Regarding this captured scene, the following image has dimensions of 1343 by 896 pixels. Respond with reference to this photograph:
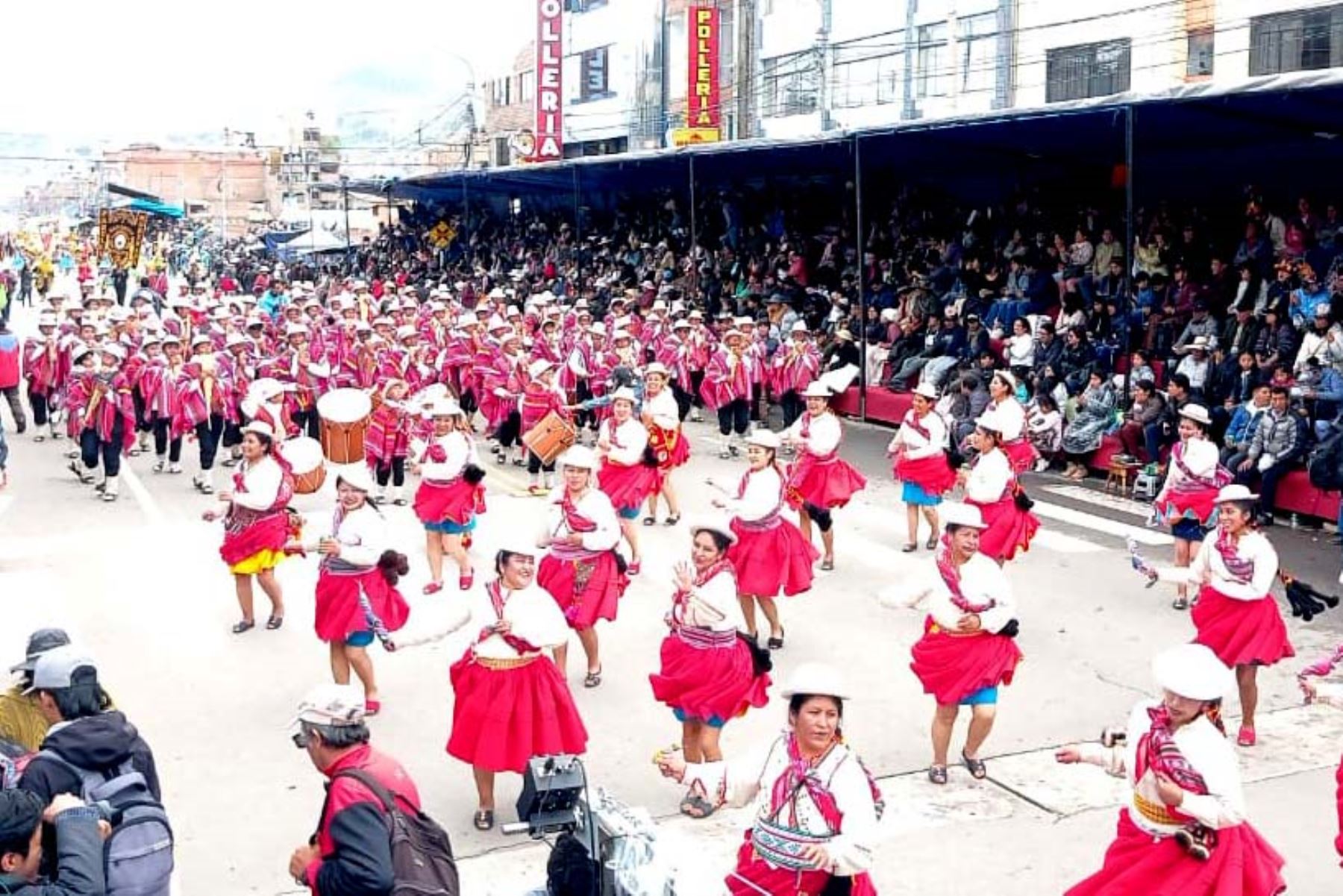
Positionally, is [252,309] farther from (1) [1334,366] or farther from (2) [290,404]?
(1) [1334,366]

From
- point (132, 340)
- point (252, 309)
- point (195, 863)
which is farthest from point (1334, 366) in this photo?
point (252, 309)

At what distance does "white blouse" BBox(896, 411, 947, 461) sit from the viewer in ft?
41.2

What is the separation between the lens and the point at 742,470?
17.6m

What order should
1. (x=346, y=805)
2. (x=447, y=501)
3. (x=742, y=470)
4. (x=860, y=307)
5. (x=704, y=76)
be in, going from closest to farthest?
(x=346, y=805), (x=447, y=501), (x=742, y=470), (x=860, y=307), (x=704, y=76)

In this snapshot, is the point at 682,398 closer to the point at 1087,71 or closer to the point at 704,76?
the point at 1087,71

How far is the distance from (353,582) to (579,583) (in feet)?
4.41

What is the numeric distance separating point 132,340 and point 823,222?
14.2 m

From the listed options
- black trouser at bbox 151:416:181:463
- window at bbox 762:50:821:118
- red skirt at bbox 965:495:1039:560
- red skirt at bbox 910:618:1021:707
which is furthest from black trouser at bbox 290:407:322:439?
window at bbox 762:50:821:118

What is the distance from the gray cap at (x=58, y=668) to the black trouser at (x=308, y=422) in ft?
39.3

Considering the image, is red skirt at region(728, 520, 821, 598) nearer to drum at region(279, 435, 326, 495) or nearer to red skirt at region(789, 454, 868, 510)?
red skirt at region(789, 454, 868, 510)

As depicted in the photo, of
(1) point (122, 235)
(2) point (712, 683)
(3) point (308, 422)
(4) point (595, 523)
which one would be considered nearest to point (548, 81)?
(1) point (122, 235)

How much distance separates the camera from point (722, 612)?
24.1ft

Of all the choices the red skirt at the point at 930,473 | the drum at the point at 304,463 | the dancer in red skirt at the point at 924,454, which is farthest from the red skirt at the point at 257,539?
the red skirt at the point at 930,473

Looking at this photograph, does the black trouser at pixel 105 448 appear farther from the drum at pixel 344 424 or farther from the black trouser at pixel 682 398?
the black trouser at pixel 682 398
